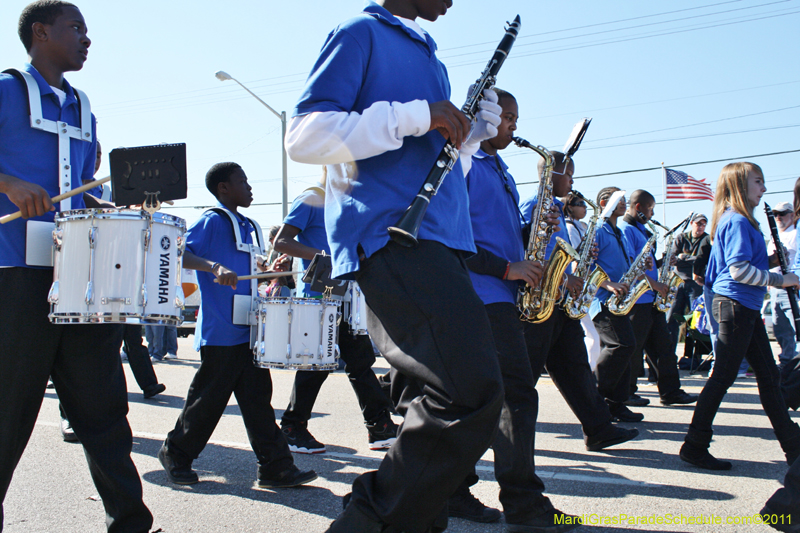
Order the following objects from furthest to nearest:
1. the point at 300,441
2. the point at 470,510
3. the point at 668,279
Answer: the point at 668,279 → the point at 300,441 → the point at 470,510

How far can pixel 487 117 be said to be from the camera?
2531 mm

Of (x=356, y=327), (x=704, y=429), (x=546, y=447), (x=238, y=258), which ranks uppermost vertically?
(x=238, y=258)

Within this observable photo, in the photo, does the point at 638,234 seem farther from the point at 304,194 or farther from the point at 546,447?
the point at 304,194

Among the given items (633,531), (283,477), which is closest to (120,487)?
(283,477)

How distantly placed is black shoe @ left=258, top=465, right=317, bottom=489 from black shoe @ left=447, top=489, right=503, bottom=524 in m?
1.02

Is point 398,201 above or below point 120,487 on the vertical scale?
above

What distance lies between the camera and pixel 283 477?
398 centimetres

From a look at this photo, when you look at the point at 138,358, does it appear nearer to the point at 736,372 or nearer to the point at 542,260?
the point at 542,260

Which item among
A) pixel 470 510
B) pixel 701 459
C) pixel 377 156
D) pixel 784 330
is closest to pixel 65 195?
pixel 377 156

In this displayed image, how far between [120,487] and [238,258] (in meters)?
2.03

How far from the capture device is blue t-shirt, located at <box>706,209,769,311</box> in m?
4.63

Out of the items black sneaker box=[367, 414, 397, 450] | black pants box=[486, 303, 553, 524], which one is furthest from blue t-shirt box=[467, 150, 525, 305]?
black sneaker box=[367, 414, 397, 450]

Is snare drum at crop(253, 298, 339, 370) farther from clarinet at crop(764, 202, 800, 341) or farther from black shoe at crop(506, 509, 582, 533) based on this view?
clarinet at crop(764, 202, 800, 341)

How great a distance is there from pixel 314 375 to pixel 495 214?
84.6 inches
